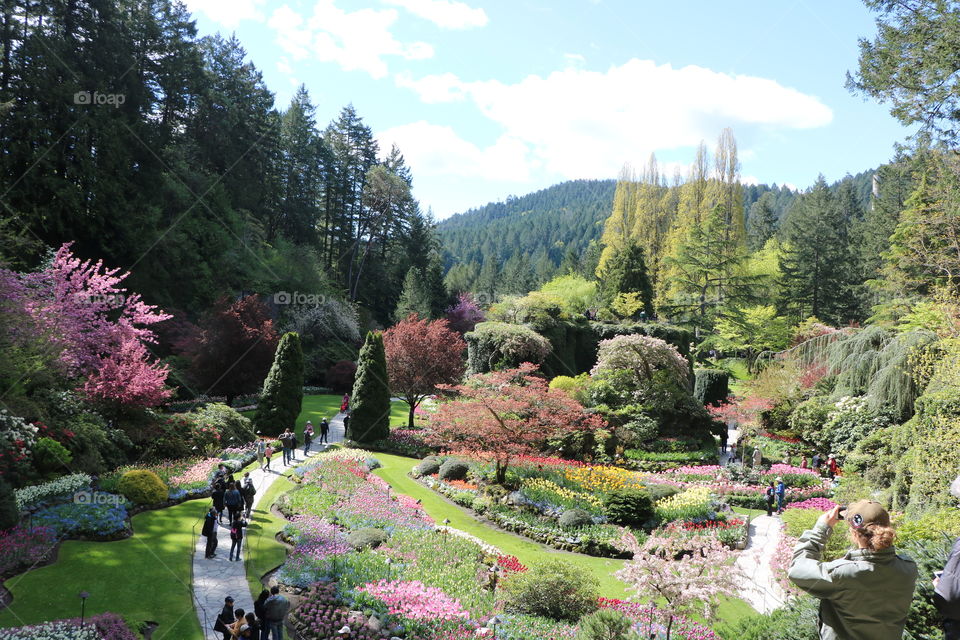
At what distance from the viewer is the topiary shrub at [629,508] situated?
1515 centimetres

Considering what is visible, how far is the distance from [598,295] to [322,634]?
131ft

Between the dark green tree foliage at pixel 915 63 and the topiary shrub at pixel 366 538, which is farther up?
the dark green tree foliage at pixel 915 63

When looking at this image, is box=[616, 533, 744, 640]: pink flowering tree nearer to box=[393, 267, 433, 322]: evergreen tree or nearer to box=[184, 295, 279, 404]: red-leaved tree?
box=[184, 295, 279, 404]: red-leaved tree

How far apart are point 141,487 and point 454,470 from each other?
30.9ft

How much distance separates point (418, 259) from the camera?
56438 mm

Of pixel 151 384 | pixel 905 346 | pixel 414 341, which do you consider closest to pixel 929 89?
pixel 905 346

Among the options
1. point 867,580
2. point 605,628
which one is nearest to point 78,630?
point 605,628

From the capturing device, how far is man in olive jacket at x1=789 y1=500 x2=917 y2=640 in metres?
3.54

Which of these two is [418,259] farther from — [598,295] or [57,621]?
[57,621]

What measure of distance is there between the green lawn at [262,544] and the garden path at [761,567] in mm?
9106

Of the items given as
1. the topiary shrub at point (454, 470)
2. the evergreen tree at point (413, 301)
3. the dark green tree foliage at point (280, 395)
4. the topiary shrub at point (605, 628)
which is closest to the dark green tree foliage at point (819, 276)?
the evergreen tree at point (413, 301)

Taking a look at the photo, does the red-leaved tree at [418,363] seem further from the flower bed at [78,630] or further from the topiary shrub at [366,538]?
the flower bed at [78,630]

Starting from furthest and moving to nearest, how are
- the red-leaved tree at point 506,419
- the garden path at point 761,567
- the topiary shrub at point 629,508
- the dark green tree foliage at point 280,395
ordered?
the dark green tree foliage at point 280,395 → the red-leaved tree at point 506,419 → the topiary shrub at point 629,508 → the garden path at point 761,567

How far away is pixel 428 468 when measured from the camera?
1989 centimetres
